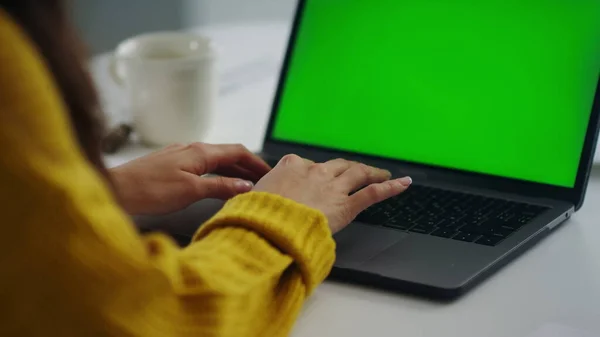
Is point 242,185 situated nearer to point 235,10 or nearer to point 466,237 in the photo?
point 466,237

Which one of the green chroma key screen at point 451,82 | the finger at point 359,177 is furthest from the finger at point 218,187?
the green chroma key screen at point 451,82

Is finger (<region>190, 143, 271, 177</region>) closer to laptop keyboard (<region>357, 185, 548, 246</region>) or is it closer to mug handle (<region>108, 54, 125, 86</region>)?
laptop keyboard (<region>357, 185, 548, 246</region>)

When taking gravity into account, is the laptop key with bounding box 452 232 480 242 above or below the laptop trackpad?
above

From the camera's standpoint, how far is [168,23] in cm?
191

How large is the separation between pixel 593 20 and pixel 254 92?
0.61m

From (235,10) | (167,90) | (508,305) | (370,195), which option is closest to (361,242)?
(370,195)

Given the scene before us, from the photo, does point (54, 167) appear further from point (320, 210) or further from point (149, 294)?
point (320, 210)

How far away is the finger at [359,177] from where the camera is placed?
32.2 inches

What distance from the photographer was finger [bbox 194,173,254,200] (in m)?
0.85

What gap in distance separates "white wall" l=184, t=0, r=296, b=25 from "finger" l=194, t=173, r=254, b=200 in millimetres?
933

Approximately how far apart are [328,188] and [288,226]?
0.40 feet

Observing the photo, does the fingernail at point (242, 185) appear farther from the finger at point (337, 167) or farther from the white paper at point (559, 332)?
the white paper at point (559, 332)

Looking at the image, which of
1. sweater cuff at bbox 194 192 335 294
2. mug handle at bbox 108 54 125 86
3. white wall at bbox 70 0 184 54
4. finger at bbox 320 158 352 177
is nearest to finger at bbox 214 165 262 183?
finger at bbox 320 158 352 177

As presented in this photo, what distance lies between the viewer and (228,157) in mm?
918
